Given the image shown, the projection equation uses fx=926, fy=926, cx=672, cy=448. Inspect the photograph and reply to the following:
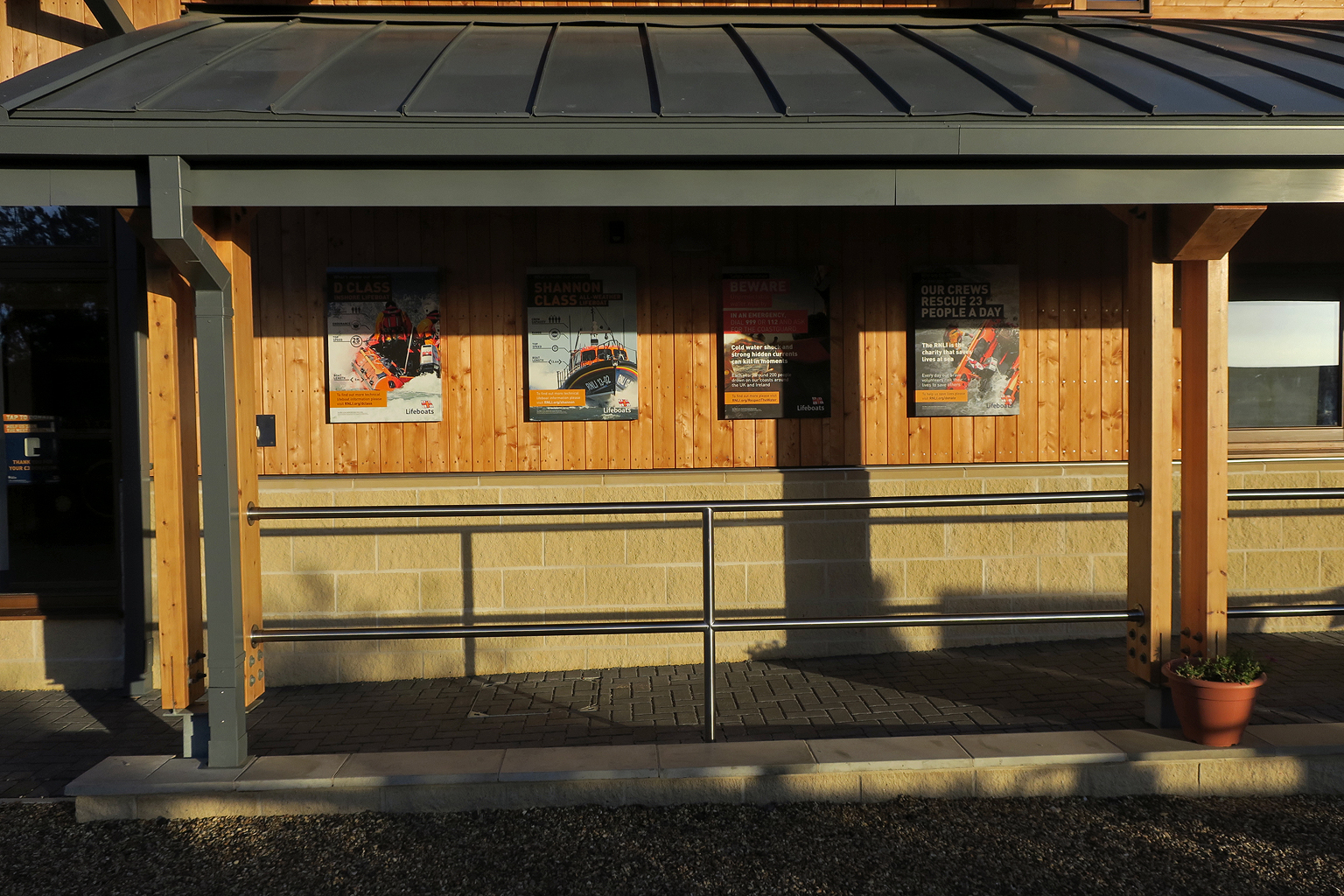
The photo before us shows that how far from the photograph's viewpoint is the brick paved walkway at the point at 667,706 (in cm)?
432

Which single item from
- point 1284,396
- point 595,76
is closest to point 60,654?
point 595,76

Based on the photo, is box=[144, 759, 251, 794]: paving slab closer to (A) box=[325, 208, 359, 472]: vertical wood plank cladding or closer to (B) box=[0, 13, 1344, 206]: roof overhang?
(A) box=[325, 208, 359, 472]: vertical wood plank cladding

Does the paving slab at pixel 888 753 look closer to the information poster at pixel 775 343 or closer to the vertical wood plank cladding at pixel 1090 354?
the information poster at pixel 775 343

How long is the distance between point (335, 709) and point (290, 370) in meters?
1.97

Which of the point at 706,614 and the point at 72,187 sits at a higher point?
the point at 72,187

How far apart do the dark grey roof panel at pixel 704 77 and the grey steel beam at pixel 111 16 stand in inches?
116

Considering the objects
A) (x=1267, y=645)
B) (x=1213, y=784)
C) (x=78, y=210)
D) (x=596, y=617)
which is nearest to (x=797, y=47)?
(x=596, y=617)

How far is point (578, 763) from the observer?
378 centimetres

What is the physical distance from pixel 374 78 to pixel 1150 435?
3.64 m

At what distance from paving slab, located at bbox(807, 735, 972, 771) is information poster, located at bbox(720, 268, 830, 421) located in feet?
7.24

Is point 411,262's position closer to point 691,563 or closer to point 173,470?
point 173,470

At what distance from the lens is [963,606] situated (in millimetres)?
5699

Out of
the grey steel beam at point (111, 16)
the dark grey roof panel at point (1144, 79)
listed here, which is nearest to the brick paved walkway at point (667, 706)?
the dark grey roof panel at point (1144, 79)

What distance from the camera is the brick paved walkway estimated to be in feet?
14.2
